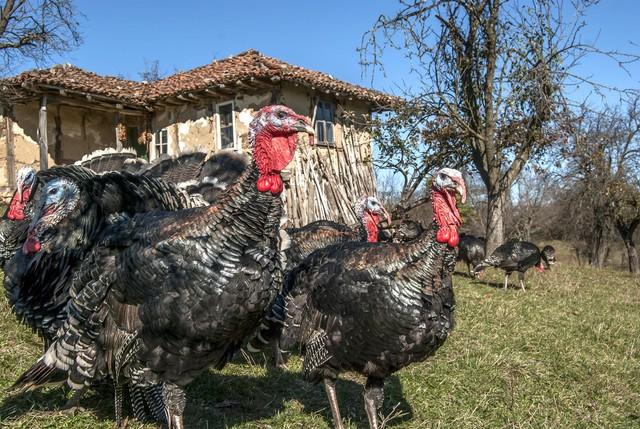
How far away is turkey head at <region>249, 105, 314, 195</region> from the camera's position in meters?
3.12

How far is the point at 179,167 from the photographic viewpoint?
5.74 meters

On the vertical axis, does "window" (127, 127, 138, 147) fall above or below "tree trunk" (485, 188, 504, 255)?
above

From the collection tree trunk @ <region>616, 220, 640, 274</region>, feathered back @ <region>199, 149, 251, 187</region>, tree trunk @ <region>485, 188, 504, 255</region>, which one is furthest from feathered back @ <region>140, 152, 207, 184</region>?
tree trunk @ <region>616, 220, 640, 274</region>

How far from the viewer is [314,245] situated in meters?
6.11

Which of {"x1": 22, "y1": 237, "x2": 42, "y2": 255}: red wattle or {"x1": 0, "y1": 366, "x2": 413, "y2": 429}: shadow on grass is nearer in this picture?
{"x1": 22, "y1": 237, "x2": 42, "y2": 255}: red wattle

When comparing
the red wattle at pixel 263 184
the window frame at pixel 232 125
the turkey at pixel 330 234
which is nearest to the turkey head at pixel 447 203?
the red wattle at pixel 263 184

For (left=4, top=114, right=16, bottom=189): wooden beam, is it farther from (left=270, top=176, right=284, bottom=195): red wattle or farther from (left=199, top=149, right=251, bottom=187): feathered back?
(left=270, top=176, right=284, bottom=195): red wattle

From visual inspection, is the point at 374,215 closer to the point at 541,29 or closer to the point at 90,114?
the point at 541,29

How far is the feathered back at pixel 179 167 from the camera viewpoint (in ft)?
18.5

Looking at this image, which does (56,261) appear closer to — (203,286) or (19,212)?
(19,212)

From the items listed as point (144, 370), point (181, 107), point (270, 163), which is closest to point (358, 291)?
point (270, 163)

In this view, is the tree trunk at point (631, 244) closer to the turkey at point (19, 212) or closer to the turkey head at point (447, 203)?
the turkey head at point (447, 203)

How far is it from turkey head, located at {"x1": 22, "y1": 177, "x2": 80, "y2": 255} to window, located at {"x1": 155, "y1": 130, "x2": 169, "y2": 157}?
14.0 m

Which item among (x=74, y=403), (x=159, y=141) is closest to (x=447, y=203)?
(x=74, y=403)
